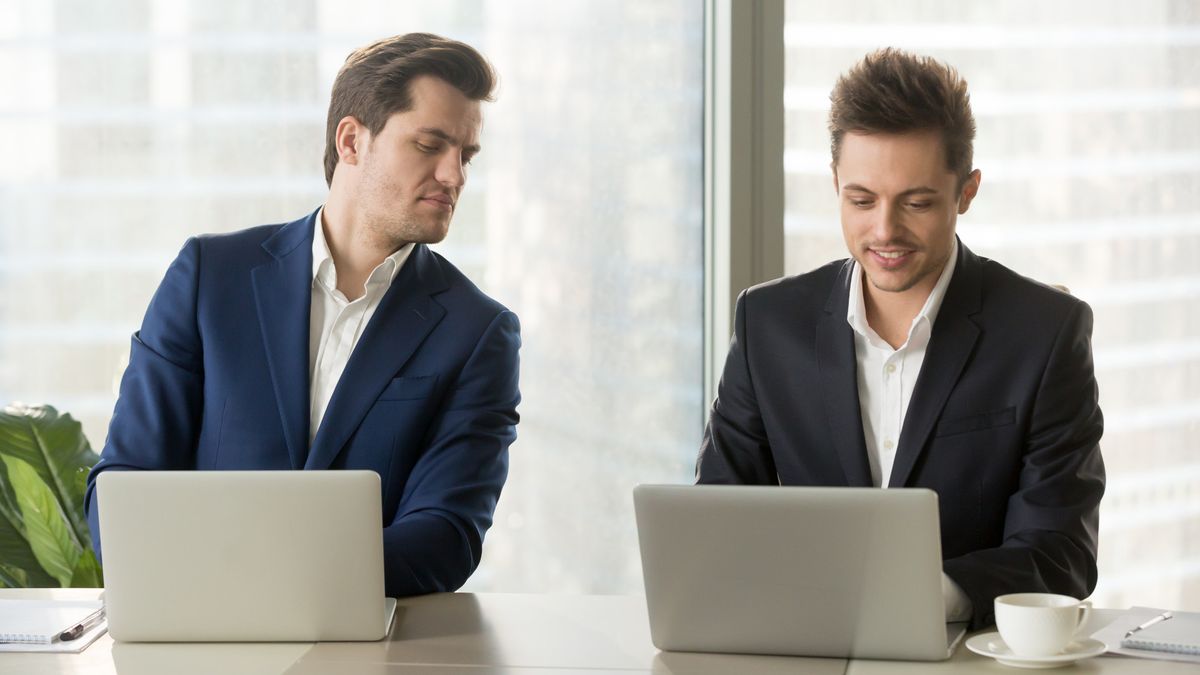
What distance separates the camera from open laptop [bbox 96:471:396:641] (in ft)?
5.76

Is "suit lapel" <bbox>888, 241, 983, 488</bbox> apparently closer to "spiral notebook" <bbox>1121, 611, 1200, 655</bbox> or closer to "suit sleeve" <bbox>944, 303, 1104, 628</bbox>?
"suit sleeve" <bbox>944, 303, 1104, 628</bbox>

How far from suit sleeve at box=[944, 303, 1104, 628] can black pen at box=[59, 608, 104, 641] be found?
120 cm

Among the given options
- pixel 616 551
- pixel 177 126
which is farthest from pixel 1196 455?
pixel 177 126

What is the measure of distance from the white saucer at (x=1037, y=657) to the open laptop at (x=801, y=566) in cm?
5

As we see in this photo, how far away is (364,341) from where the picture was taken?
2.51 metres

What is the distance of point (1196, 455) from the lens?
153 inches

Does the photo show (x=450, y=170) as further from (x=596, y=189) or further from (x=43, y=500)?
(x=43, y=500)

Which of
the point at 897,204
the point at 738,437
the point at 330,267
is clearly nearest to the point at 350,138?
the point at 330,267

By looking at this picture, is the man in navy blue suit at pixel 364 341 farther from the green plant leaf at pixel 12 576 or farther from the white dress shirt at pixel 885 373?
the green plant leaf at pixel 12 576

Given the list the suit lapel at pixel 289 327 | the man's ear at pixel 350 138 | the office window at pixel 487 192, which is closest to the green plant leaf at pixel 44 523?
the office window at pixel 487 192

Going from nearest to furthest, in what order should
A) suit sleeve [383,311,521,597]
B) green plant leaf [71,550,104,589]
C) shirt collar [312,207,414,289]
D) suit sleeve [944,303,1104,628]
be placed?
suit sleeve [944,303,1104,628] < suit sleeve [383,311,521,597] < shirt collar [312,207,414,289] < green plant leaf [71,550,104,589]

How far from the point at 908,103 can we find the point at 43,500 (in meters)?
2.14

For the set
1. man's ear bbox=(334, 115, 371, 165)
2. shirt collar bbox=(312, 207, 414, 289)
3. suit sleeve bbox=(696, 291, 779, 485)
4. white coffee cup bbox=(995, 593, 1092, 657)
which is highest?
man's ear bbox=(334, 115, 371, 165)

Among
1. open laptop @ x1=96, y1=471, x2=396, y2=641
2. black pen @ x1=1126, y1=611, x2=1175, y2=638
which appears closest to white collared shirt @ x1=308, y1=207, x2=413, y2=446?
open laptop @ x1=96, y1=471, x2=396, y2=641
